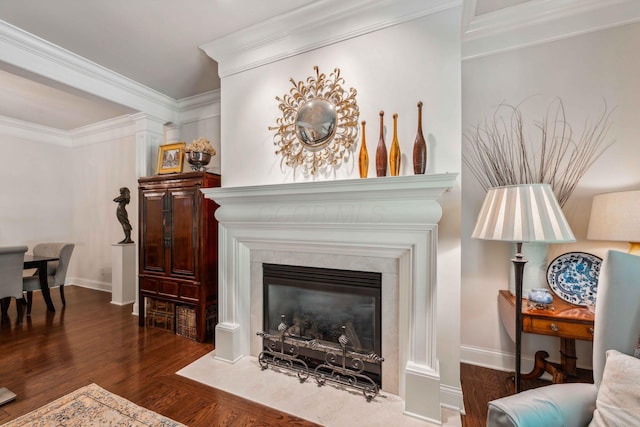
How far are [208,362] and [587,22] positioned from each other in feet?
13.0

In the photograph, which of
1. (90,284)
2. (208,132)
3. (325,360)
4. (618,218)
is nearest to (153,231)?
(208,132)

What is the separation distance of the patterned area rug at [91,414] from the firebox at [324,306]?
96 cm

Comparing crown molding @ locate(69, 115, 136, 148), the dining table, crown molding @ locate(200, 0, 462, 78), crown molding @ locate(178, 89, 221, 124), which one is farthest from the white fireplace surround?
crown molding @ locate(69, 115, 136, 148)

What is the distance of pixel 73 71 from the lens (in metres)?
2.71

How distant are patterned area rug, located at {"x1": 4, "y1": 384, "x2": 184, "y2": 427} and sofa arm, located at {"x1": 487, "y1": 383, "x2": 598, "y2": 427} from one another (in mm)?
1725

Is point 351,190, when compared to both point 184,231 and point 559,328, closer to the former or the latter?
point 559,328

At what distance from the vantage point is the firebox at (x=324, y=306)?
1995 mm

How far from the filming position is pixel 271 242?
229 centimetres

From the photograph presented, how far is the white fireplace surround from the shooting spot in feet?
5.65

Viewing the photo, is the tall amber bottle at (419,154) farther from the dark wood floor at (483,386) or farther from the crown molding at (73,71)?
the crown molding at (73,71)

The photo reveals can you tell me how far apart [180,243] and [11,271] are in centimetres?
193

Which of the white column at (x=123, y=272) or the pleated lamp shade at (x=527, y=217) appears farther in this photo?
the white column at (x=123, y=272)

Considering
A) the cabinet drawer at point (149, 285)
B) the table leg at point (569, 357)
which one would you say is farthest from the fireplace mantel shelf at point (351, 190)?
the cabinet drawer at point (149, 285)

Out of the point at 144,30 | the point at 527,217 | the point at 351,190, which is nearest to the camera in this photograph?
the point at 527,217
